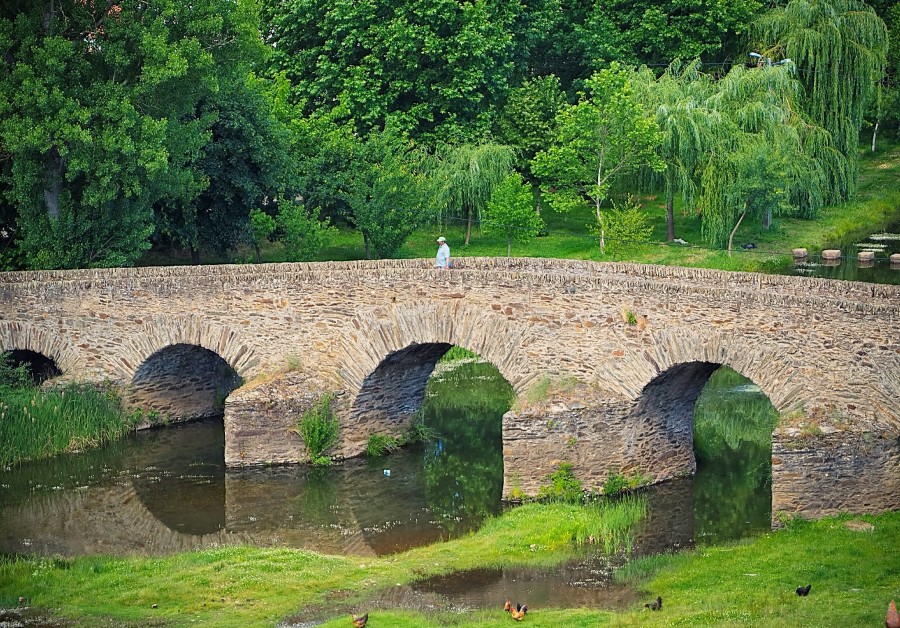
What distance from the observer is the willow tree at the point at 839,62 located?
161 feet

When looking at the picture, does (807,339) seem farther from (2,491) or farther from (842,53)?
(842,53)

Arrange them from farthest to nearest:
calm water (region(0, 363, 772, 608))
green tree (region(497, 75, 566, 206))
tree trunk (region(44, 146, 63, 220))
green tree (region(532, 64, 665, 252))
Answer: green tree (region(497, 75, 566, 206))
green tree (region(532, 64, 665, 252))
tree trunk (region(44, 146, 63, 220))
calm water (region(0, 363, 772, 608))

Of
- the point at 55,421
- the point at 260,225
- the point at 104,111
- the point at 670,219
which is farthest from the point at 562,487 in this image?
the point at 670,219

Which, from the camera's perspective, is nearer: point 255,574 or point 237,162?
point 255,574

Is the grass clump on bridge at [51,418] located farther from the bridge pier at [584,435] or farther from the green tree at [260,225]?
the bridge pier at [584,435]

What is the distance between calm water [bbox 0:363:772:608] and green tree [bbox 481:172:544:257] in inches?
536

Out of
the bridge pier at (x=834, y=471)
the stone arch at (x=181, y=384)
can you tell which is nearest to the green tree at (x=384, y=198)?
the stone arch at (x=181, y=384)

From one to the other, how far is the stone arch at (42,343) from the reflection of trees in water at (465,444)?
8.24m

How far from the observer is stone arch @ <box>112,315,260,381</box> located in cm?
3039

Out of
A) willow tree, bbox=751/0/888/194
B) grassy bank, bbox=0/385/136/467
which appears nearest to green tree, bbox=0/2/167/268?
grassy bank, bbox=0/385/136/467

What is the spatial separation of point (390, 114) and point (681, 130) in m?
9.74

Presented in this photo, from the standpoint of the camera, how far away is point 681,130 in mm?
45750

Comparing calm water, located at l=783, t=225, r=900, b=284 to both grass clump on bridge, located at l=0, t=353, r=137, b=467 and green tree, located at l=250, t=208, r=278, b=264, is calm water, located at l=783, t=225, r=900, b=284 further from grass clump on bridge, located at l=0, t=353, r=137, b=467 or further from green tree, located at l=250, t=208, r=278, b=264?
grass clump on bridge, located at l=0, t=353, r=137, b=467

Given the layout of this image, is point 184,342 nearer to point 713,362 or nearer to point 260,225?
point 260,225
